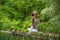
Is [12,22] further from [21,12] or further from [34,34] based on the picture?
[34,34]

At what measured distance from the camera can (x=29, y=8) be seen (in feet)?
71.8

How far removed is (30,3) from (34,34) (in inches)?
294

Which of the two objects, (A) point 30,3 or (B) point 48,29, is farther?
(A) point 30,3

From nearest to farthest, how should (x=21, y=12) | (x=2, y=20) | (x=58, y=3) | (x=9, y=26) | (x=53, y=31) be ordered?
1. (x=58, y=3)
2. (x=53, y=31)
3. (x=9, y=26)
4. (x=2, y=20)
5. (x=21, y=12)

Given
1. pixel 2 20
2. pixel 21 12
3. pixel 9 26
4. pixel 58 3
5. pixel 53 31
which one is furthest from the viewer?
pixel 21 12

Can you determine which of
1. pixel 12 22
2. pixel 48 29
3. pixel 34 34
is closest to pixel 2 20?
pixel 12 22

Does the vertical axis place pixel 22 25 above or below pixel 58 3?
below

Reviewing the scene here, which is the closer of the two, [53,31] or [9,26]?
[53,31]

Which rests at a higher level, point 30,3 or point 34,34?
point 30,3

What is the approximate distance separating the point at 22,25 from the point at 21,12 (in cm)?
284

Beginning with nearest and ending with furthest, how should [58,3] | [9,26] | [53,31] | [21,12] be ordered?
[58,3] → [53,31] → [9,26] → [21,12]

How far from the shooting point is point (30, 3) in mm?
21844

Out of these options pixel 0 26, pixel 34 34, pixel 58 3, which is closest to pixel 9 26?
pixel 0 26

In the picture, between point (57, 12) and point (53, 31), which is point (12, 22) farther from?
point (57, 12)
